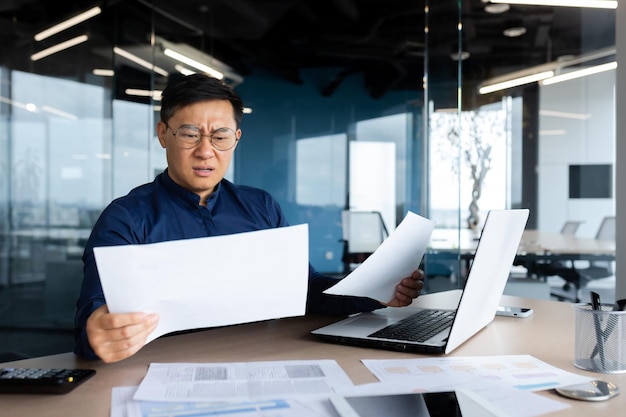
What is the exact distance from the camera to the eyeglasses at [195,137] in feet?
5.73

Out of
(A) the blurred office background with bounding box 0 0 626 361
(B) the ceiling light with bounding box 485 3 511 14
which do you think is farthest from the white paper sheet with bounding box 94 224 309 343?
(B) the ceiling light with bounding box 485 3 511 14

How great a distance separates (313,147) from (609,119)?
3.03m

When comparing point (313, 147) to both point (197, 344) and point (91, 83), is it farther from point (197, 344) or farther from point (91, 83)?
point (197, 344)

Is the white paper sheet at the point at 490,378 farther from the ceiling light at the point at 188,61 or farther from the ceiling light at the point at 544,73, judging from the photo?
the ceiling light at the point at 188,61

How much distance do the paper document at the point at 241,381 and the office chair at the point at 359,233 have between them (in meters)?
5.40

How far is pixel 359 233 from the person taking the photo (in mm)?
6695

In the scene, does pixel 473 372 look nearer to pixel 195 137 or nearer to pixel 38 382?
pixel 38 382

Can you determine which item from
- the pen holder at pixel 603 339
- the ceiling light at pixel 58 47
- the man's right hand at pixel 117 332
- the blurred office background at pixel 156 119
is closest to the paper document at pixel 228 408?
the man's right hand at pixel 117 332

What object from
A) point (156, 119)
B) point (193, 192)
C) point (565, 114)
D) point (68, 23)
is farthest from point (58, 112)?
point (565, 114)

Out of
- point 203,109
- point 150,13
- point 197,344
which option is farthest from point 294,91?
point 197,344

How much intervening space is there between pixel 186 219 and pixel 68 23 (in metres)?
3.58

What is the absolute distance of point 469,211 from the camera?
5.02 metres

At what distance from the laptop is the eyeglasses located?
0.63m

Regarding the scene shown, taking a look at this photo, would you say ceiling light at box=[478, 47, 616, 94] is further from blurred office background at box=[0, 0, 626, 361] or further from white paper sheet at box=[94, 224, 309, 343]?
white paper sheet at box=[94, 224, 309, 343]
